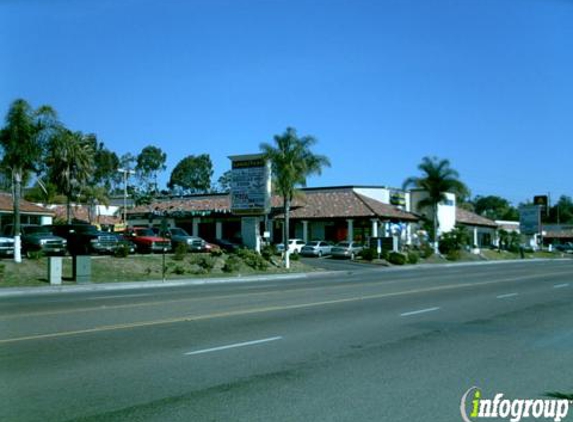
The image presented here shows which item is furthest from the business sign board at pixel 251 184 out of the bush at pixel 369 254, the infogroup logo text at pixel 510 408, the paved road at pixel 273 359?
the infogroup logo text at pixel 510 408

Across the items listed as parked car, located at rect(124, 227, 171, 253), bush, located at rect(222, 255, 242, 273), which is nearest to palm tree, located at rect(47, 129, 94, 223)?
parked car, located at rect(124, 227, 171, 253)

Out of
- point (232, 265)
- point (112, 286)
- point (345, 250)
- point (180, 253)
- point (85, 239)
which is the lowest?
point (112, 286)

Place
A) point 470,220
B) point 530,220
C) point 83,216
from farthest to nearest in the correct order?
point 530,220 → point 470,220 → point 83,216

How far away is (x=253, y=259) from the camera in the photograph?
133ft

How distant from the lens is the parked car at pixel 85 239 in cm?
3600

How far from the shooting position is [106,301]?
1992 centimetres

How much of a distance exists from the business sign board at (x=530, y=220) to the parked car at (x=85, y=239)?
7244 centimetres

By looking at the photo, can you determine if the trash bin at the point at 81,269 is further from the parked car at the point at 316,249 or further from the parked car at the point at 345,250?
the parked car at the point at 316,249

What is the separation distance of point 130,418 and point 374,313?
9935 millimetres

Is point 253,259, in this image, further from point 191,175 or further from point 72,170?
point 191,175

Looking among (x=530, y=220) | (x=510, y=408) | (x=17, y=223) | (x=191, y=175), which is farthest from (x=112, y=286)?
(x=191, y=175)

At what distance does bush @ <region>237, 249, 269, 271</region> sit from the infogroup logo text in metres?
32.4

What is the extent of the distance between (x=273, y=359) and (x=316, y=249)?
47078 mm

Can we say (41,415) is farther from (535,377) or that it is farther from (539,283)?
(539,283)
